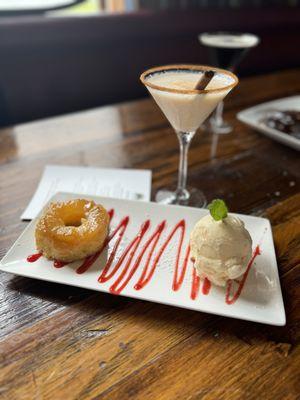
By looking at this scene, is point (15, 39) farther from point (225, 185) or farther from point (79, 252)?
point (79, 252)

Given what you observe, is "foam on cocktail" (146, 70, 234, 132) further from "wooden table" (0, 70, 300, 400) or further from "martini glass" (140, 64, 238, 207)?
"wooden table" (0, 70, 300, 400)

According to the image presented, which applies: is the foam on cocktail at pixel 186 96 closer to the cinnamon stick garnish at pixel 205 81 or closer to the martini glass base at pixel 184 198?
the cinnamon stick garnish at pixel 205 81

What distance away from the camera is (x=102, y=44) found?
223cm

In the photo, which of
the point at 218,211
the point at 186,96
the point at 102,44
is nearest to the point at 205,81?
the point at 186,96

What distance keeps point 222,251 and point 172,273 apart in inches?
4.3

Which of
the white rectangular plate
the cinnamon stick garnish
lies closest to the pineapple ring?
the cinnamon stick garnish

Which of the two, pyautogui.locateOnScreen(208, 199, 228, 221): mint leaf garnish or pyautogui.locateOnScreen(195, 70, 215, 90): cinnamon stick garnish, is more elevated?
pyautogui.locateOnScreen(195, 70, 215, 90): cinnamon stick garnish

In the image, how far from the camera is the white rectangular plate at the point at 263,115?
1.19 m

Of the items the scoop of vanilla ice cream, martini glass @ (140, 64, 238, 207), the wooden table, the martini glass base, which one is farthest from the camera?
the martini glass base

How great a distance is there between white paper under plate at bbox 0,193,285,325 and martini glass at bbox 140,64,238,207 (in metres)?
0.16

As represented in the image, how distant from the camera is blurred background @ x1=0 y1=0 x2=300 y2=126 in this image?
203 cm

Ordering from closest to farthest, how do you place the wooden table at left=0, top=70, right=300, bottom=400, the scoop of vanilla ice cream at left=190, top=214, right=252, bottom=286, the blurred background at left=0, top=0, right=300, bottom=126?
1. the wooden table at left=0, top=70, right=300, bottom=400
2. the scoop of vanilla ice cream at left=190, top=214, right=252, bottom=286
3. the blurred background at left=0, top=0, right=300, bottom=126

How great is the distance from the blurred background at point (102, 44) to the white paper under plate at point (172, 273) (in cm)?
141

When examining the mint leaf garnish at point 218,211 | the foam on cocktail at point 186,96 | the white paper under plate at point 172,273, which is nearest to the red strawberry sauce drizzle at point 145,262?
the white paper under plate at point 172,273
